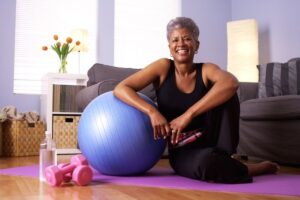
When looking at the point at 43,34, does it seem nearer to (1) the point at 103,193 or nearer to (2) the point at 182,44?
(2) the point at 182,44

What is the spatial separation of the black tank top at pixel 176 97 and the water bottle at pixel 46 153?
559 mm

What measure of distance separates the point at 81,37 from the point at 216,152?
245 centimetres

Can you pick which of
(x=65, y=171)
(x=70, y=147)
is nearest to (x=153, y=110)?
(x=65, y=171)

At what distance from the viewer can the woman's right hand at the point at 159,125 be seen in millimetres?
1605

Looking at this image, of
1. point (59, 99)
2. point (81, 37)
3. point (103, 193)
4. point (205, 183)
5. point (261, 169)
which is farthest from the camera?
point (81, 37)

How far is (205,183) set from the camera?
1.59 meters

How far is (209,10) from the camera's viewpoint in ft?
15.2

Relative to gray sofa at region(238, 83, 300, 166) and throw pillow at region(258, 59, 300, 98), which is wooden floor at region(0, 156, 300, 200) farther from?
throw pillow at region(258, 59, 300, 98)

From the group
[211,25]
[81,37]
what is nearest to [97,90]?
[81,37]

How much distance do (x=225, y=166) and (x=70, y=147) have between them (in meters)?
2.00

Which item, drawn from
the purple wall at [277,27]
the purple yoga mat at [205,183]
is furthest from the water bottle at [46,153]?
the purple wall at [277,27]

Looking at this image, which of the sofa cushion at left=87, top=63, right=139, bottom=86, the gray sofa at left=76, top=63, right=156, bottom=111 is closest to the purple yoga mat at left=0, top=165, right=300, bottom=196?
the gray sofa at left=76, top=63, right=156, bottom=111

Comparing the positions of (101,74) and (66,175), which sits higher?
(101,74)

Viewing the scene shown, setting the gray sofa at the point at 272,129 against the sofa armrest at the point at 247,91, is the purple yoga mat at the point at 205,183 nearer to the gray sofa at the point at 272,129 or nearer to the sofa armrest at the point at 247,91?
the gray sofa at the point at 272,129
